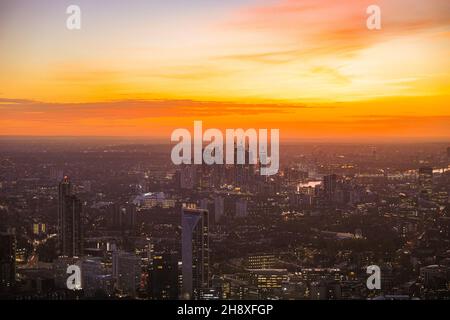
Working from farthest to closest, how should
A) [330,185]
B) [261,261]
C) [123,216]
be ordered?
[330,185]
[123,216]
[261,261]

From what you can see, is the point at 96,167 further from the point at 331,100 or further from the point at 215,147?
the point at 331,100

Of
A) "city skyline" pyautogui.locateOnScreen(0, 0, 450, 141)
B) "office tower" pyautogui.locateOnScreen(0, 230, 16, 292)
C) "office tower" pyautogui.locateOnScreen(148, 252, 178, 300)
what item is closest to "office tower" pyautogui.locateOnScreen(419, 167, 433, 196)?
"city skyline" pyautogui.locateOnScreen(0, 0, 450, 141)

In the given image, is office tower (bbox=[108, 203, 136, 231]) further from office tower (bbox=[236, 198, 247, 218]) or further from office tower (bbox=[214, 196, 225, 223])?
office tower (bbox=[236, 198, 247, 218])

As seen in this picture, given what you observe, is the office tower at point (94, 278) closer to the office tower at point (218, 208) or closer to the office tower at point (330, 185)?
the office tower at point (218, 208)

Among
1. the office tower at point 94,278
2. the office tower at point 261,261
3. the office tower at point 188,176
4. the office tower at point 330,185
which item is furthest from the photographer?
the office tower at point 330,185

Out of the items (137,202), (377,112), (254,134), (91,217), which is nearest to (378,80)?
(377,112)

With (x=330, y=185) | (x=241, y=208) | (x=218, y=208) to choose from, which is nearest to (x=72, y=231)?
(x=218, y=208)

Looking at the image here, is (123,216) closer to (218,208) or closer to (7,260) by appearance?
(218,208)

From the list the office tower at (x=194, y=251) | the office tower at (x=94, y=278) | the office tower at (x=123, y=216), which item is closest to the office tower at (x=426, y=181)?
the office tower at (x=194, y=251)
